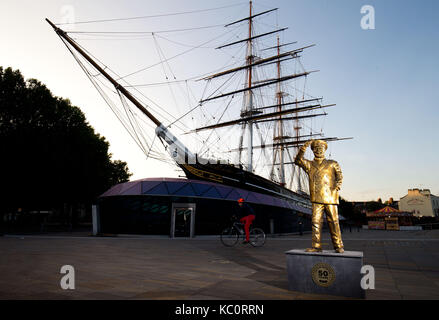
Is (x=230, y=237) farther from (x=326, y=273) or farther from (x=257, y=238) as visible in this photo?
(x=326, y=273)

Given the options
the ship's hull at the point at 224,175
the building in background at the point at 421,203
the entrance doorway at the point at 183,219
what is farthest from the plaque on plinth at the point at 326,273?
the building in background at the point at 421,203

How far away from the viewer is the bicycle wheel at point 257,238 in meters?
11.1

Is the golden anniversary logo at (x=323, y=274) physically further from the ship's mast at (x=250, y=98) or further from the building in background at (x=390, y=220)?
the building in background at (x=390, y=220)

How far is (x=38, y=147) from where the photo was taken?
24.0 metres

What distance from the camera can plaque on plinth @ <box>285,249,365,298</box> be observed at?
372 centimetres

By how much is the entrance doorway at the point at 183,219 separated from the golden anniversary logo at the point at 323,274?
14.9 m

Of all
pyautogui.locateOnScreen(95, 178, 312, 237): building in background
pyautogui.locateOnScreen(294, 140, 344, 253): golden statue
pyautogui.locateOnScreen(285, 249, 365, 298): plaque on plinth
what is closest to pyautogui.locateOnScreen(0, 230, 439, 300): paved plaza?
pyautogui.locateOnScreen(285, 249, 365, 298): plaque on plinth

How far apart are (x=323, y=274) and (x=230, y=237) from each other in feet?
25.1

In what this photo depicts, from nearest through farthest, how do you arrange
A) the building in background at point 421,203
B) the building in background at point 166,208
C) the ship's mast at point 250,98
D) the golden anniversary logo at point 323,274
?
1. the golden anniversary logo at point 323,274
2. the building in background at point 166,208
3. the ship's mast at point 250,98
4. the building in background at point 421,203

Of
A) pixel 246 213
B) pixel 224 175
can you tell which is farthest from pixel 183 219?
pixel 246 213

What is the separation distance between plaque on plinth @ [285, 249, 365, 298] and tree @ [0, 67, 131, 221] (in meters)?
26.0

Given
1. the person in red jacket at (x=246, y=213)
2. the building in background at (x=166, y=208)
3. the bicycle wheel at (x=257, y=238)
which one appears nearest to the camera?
the person in red jacket at (x=246, y=213)

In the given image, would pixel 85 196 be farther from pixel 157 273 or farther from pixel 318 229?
pixel 318 229
